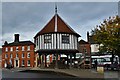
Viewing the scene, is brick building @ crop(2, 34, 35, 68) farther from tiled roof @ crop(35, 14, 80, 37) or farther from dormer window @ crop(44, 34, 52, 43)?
dormer window @ crop(44, 34, 52, 43)

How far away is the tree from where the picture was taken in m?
36.9

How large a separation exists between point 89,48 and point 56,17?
34919 millimetres

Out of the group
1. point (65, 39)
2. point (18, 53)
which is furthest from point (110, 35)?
point (18, 53)

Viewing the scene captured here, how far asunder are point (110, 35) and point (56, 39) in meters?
8.16

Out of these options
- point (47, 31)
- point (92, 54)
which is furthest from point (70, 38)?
point (92, 54)

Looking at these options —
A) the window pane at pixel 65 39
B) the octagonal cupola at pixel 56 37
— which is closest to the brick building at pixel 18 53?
the octagonal cupola at pixel 56 37

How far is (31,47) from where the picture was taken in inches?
3206

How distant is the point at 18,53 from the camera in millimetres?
82312

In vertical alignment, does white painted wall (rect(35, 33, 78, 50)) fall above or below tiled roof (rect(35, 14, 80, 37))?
below

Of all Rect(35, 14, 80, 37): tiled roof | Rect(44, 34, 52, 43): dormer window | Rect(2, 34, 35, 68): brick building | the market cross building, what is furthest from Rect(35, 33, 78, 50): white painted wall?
Rect(2, 34, 35, 68): brick building

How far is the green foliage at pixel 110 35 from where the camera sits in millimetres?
36906

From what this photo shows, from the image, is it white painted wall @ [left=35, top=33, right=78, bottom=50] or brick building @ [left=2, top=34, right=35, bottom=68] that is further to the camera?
brick building @ [left=2, top=34, right=35, bottom=68]

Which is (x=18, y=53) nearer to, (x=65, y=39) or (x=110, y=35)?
(x=65, y=39)

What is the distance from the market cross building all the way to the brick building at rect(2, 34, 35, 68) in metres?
39.0
